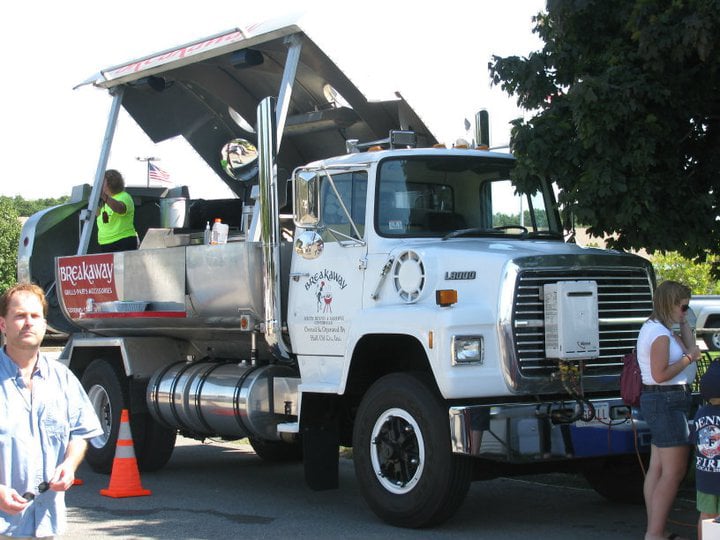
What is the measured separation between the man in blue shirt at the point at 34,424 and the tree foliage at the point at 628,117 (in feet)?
16.1

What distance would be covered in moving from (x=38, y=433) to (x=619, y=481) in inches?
225

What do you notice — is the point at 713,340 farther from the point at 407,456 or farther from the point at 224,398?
the point at 407,456

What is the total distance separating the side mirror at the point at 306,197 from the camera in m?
8.55

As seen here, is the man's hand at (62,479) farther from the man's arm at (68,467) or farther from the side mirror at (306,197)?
the side mirror at (306,197)

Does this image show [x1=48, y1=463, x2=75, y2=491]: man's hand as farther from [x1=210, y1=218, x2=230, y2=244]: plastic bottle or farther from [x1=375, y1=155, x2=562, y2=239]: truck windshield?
[x1=210, y1=218, x2=230, y2=244]: plastic bottle

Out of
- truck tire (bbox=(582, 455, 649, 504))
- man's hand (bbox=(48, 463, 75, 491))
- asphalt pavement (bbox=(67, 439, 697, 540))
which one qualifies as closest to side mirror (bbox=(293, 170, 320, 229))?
asphalt pavement (bbox=(67, 439, 697, 540))

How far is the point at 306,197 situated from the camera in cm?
855

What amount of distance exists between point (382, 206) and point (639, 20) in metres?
2.35

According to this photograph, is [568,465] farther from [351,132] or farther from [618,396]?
[351,132]

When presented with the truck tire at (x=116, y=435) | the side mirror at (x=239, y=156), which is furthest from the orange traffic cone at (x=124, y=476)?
the side mirror at (x=239, y=156)

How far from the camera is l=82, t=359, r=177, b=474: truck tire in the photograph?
10.9 meters

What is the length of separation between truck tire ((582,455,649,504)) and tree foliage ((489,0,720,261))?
5.81 feet

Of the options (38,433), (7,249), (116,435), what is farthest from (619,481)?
(7,249)

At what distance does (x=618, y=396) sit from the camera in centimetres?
800
